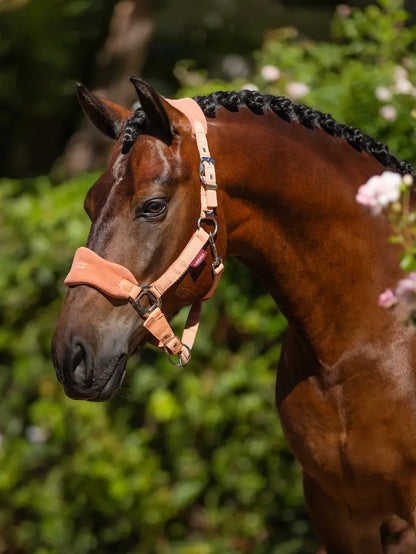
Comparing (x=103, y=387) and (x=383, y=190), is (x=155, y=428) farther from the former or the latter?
(x=383, y=190)

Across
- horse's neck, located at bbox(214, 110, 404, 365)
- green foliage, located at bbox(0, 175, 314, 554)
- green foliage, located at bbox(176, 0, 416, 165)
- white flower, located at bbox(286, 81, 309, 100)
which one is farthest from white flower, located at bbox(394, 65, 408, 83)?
horse's neck, located at bbox(214, 110, 404, 365)

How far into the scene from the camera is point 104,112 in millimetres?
2537

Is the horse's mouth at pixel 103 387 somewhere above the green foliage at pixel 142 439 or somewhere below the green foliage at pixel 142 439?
above

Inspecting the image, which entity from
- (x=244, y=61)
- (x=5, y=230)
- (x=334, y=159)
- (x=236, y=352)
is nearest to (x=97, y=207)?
(x=334, y=159)

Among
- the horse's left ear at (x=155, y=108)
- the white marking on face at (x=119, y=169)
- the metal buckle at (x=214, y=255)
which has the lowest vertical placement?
the metal buckle at (x=214, y=255)

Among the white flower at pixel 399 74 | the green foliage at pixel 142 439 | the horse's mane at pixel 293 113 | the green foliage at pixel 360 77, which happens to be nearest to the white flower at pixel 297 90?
the green foliage at pixel 360 77

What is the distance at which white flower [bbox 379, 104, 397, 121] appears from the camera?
393 cm

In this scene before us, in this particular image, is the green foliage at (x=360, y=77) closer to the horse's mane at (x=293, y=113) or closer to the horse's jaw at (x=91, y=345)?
the horse's mane at (x=293, y=113)

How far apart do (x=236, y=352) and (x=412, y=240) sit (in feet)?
5.99

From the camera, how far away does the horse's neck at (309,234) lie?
2.53 metres

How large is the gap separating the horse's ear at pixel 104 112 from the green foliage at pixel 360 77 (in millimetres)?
1723

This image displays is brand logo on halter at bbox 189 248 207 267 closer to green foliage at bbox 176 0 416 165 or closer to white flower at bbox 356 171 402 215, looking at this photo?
white flower at bbox 356 171 402 215

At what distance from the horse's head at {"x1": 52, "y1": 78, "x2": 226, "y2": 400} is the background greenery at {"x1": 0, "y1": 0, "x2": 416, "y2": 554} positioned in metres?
1.78

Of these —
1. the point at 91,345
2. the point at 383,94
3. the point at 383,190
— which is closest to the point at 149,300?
the point at 91,345
